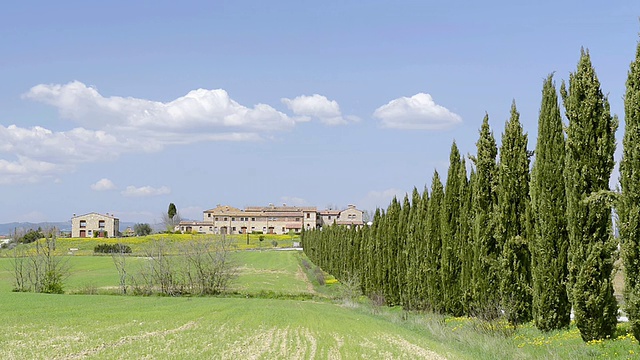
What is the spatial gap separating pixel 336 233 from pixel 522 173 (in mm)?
39456

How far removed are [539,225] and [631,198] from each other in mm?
4629

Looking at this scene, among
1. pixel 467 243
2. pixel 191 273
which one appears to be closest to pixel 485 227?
pixel 467 243

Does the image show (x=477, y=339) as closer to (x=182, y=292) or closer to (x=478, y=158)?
(x=478, y=158)

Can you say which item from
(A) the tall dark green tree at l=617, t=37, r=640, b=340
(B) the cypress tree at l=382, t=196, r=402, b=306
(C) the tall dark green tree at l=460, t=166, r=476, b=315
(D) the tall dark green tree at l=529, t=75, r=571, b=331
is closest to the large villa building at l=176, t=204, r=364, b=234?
(B) the cypress tree at l=382, t=196, r=402, b=306

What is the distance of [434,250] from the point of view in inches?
1097

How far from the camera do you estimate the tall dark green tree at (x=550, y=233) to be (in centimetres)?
1770

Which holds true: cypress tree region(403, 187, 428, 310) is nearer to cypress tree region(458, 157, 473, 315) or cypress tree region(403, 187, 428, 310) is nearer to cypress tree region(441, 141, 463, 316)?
cypress tree region(441, 141, 463, 316)

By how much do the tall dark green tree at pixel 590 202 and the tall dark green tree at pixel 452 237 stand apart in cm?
967

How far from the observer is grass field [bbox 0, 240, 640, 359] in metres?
15.8

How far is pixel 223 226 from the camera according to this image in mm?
147375

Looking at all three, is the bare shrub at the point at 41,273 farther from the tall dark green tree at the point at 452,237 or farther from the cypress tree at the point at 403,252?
the tall dark green tree at the point at 452,237

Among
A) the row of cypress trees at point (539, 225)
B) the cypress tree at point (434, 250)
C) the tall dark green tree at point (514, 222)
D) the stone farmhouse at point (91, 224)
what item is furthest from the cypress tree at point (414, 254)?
the stone farmhouse at point (91, 224)

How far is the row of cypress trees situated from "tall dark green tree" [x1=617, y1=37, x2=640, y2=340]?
0.9 inches

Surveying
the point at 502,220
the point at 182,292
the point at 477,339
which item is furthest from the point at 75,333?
the point at 182,292
